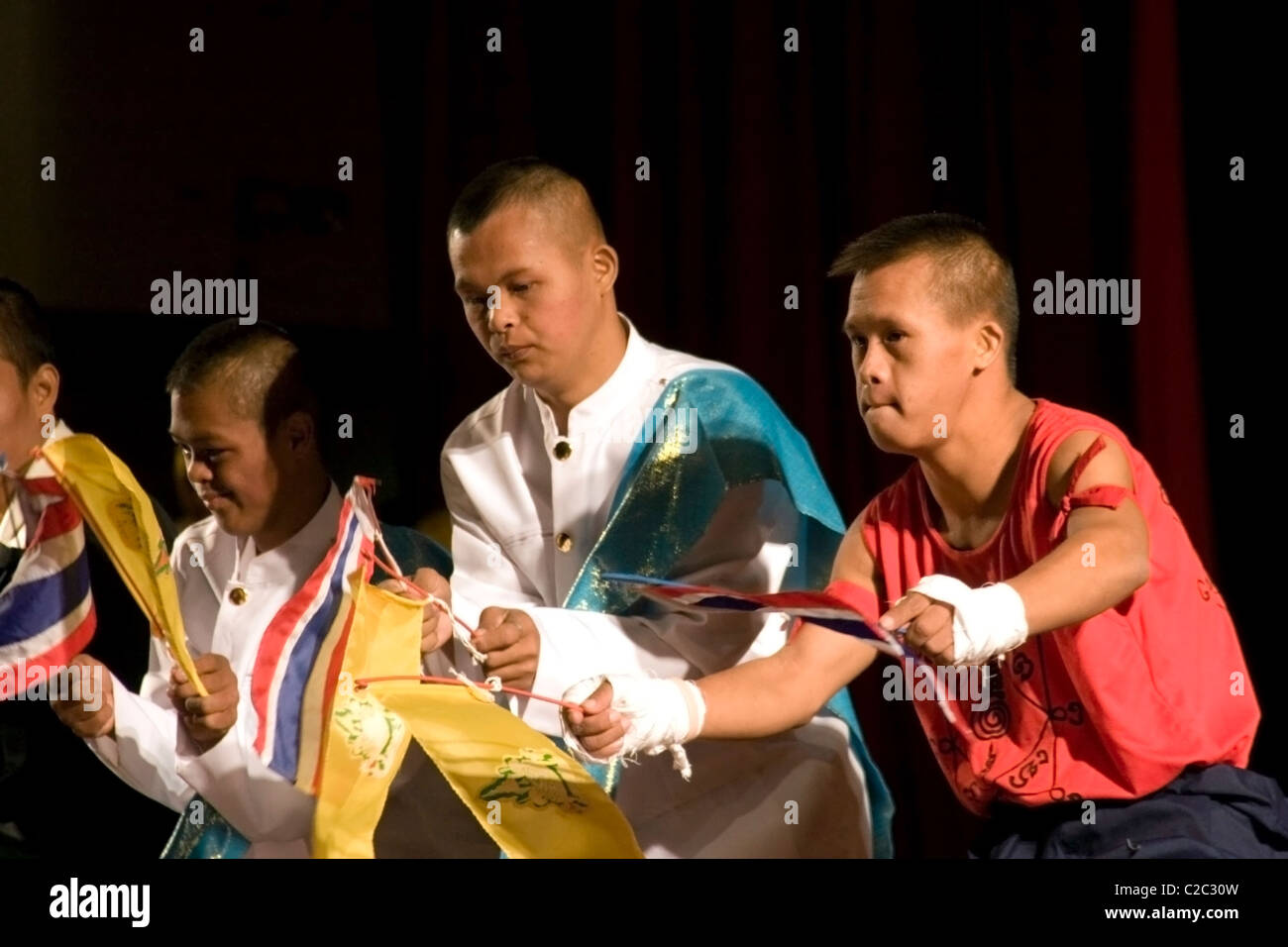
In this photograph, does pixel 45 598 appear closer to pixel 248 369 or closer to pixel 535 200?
pixel 248 369

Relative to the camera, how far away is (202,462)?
244 centimetres

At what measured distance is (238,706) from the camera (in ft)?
7.43

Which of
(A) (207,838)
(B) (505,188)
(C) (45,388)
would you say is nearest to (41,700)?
(A) (207,838)

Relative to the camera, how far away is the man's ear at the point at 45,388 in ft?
8.29

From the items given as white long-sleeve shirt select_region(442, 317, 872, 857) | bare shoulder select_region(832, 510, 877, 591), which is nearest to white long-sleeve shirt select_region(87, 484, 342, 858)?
white long-sleeve shirt select_region(442, 317, 872, 857)

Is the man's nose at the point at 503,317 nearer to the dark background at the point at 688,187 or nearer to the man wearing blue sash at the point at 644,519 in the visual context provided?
the man wearing blue sash at the point at 644,519

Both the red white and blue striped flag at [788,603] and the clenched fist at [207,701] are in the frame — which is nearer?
the red white and blue striped flag at [788,603]

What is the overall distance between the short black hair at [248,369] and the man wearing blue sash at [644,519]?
1.02 ft

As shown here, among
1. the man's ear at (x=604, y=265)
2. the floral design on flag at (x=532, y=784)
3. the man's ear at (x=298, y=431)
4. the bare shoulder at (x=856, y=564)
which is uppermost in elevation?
the man's ear at (x=604, y=265)

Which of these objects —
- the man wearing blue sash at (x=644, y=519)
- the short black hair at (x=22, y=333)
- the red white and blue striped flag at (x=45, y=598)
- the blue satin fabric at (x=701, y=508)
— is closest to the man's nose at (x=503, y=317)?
the man wearing blue sash at (x=644, y=519)

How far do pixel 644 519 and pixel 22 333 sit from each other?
0.92m
